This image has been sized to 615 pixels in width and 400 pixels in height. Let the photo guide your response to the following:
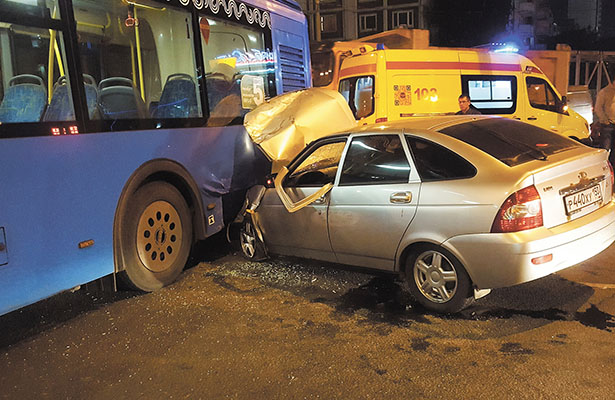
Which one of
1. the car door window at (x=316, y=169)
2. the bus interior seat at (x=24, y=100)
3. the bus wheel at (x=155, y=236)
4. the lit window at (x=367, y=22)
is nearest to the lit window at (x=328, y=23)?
the lit window at (x=367, y=22)

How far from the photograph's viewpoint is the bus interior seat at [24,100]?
370 centimetres

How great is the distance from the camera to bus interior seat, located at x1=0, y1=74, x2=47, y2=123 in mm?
3699

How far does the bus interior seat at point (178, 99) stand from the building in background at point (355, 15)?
47.7m

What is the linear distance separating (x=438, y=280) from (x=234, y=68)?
3.72 meters

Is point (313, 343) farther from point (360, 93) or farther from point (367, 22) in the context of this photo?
point (367, 22)

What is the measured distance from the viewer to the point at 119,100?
184 inches

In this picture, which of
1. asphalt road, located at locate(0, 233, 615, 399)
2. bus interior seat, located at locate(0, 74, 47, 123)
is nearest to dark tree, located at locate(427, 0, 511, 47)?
asphalt road, located at locate(0, 233, 615, 399)

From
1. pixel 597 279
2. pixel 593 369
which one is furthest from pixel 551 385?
pixel 597 279

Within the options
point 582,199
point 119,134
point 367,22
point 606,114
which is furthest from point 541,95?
point 367,22

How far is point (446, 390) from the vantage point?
3074 mm

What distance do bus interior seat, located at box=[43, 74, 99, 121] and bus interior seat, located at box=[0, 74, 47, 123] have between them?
2.5 inches

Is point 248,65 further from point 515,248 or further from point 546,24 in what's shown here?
point 546,24

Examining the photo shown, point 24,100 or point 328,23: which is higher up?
point 328,23

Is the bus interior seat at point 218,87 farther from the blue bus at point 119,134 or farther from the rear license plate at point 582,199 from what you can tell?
the rear license plate at point 582,199
